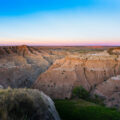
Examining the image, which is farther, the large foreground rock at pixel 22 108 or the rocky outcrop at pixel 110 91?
the rocky outcrop at pixel 110 91

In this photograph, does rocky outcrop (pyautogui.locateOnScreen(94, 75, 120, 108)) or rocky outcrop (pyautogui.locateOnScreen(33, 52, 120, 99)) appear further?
rocky outcrop (pyautogui.locateOnScreen(33, 52, 120, 99))

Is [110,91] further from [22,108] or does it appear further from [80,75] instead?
[22,108]

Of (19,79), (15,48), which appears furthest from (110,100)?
(15,48)

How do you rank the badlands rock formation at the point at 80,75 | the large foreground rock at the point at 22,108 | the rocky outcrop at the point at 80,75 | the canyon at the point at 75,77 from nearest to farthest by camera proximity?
the large foreground rock at the point at 22,108 < the canyon at the point at 75,77 < the badlands rock formation at the point at 80,75 < the rocky outcrop at the point at 80,75

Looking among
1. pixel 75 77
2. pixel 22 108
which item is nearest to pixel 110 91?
pixel 75 77

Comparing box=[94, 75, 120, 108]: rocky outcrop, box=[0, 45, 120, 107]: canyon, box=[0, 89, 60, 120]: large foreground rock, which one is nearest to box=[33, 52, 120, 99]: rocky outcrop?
box=[0, 45, 120, 107]: canyon

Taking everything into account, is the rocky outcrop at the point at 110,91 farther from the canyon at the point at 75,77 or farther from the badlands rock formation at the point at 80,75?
the badlands rock formation at the point at 80,75

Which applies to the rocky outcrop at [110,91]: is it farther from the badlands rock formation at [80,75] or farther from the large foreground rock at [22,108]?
the large foreground rock at [22,108]

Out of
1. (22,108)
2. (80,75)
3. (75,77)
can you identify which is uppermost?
(22,108)

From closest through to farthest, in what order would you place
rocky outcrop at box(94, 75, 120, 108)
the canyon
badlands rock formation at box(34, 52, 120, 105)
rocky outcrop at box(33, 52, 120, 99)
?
1. rocky outcrop at box(94, 75, 120, 108)
2. the canyon
3. badlands rock formation at box(34, 52, 120, 105)
4. rocky outcrop at box(33, 52, 120, 99)

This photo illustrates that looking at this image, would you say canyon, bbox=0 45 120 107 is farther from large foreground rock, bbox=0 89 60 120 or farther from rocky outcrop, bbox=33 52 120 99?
large foreground rock, bbox=0 89 60 120

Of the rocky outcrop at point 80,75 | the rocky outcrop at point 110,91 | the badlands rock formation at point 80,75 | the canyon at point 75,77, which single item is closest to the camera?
the rocky outcrop at point 110,91

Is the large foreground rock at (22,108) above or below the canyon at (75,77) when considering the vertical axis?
above

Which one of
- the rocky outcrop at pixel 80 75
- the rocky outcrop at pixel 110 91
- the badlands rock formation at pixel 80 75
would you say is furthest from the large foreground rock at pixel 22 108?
the rocky outcrop at pixel 80 75
